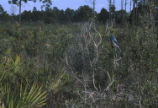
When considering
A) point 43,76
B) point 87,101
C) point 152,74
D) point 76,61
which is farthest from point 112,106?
point 76,61

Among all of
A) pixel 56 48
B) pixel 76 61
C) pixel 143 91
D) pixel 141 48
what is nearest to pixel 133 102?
pixel 143 91

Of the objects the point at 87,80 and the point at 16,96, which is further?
the point at 87,80

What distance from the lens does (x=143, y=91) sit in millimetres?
4043

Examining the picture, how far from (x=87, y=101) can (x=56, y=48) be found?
4059 millimetres

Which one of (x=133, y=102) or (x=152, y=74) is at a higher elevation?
(x=152, y=74)

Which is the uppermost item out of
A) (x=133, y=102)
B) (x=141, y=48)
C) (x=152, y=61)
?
(x=141, y=48)

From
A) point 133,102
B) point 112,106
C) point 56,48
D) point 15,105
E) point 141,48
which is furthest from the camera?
point 56,48

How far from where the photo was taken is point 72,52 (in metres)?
6.40

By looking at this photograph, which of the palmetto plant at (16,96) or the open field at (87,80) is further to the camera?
the open field at (87,80)

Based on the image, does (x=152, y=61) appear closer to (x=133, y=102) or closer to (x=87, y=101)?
(x=133, y=102)

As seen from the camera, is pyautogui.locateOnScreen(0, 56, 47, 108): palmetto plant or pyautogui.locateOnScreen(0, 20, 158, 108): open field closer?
pyautogui.locateOnScreen(0, 56, 47, 108): palmetto plant

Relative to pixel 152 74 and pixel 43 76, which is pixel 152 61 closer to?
pixel 152 74

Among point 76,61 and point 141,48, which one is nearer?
point 141,48

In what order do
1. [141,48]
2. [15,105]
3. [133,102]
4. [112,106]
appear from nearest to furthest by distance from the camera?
1. [15,105]
2. [141,48]
3. [112,106]
4. [133,102]
